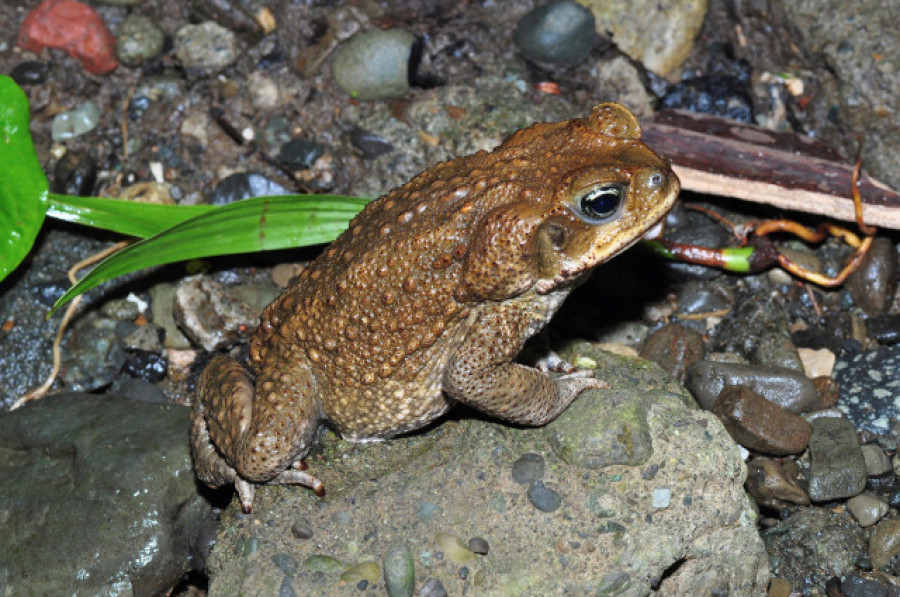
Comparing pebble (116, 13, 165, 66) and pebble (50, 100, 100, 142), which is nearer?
pebble (50, 100, 100, 142)

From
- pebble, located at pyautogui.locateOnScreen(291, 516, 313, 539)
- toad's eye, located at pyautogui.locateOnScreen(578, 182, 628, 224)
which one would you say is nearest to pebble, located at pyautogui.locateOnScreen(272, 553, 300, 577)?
pebble, located at pyautogui.locateOnScreen(291, 516, 313, 539)

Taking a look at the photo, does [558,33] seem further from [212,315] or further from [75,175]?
[75,175]

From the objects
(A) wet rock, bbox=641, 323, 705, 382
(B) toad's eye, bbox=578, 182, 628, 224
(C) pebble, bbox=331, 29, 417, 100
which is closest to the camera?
(B) toad's eye, bbox=578, 182, 628, 224

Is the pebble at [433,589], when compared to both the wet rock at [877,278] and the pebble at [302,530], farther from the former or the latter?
the wet rock at [877,278]

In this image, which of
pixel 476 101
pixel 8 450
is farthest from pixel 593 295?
pixel 8 450

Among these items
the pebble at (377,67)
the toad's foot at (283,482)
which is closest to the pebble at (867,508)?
the toad's foot at (283,482)

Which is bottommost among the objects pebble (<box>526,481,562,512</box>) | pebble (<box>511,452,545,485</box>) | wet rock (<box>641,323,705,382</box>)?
wet rock (<box>641,323,705,382</box>)

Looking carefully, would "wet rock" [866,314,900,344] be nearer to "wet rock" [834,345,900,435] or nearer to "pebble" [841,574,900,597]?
"wet rock" [834,345,900,435]
